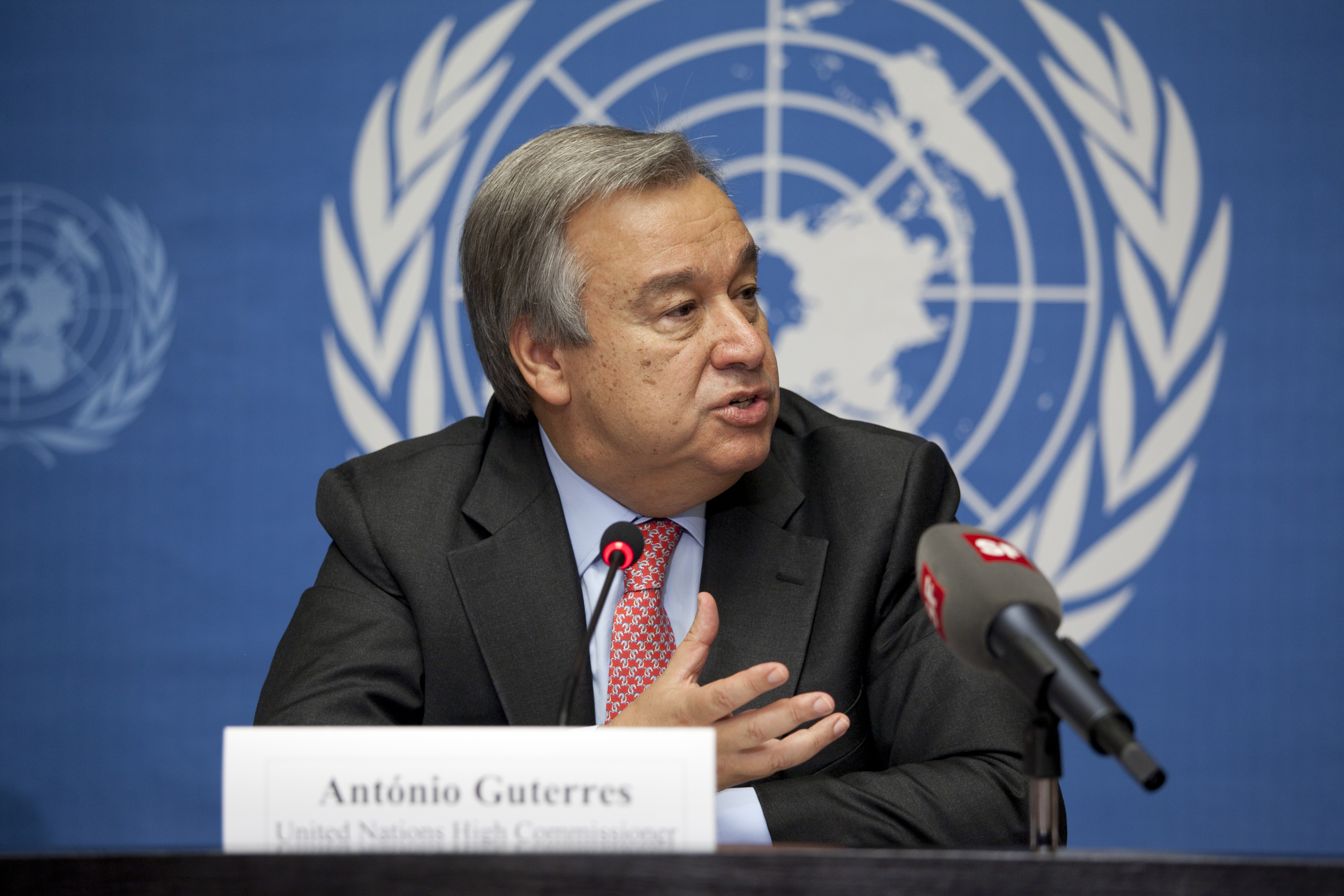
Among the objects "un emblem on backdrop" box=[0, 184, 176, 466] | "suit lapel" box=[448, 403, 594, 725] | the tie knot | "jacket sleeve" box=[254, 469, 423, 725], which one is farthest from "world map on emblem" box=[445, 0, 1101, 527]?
"un emblem on backdrop" box=[0, 184, 176, 466]

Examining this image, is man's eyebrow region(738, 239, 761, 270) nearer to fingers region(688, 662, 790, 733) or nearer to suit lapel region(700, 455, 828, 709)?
suit lapel region(700, 455, 828, 709)

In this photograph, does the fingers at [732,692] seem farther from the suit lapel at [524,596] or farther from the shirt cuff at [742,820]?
the suit lapel at [524,596]

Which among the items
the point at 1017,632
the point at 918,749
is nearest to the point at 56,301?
the point at 918,749

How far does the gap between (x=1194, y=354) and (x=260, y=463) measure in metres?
2.84

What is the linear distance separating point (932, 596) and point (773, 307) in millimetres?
2229

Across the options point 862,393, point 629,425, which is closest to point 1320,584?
point 862,393

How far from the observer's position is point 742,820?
1701mm

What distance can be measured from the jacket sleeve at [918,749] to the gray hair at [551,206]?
0.73m

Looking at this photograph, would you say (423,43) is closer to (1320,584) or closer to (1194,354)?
(1194,354)

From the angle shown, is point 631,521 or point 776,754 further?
point 631,521

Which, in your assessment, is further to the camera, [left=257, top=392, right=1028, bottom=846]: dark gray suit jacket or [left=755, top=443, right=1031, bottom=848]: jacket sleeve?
[left=257, top=392, right=1028, bottom=846]: dark gray suit jacket

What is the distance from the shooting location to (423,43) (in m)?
3.47

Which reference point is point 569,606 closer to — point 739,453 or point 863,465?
point 739,453

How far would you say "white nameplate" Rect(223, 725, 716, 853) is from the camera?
1.11 m
